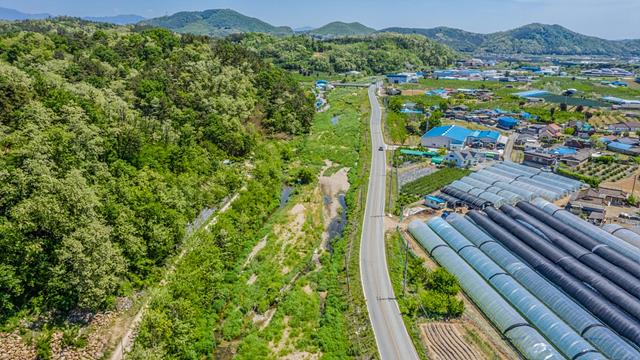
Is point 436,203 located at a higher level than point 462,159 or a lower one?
lower

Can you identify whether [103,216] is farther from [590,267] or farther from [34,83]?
[590,267]

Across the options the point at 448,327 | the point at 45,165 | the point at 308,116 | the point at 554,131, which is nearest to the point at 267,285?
the point at 448,327

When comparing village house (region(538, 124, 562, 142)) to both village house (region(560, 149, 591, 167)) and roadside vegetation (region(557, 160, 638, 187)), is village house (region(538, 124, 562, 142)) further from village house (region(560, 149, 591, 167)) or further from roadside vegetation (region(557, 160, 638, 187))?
roadside vegetation (region(557, 160, 638, 187))

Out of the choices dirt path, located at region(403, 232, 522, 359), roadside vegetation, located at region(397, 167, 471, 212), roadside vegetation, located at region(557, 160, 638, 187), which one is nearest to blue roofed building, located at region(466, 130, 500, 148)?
roadside vegetation, located at region(557, 160, 638, 187)

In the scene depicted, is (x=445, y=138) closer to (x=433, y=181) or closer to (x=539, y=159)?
(x=539, y=159)

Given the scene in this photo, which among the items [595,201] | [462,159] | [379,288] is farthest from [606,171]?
[379,288]
